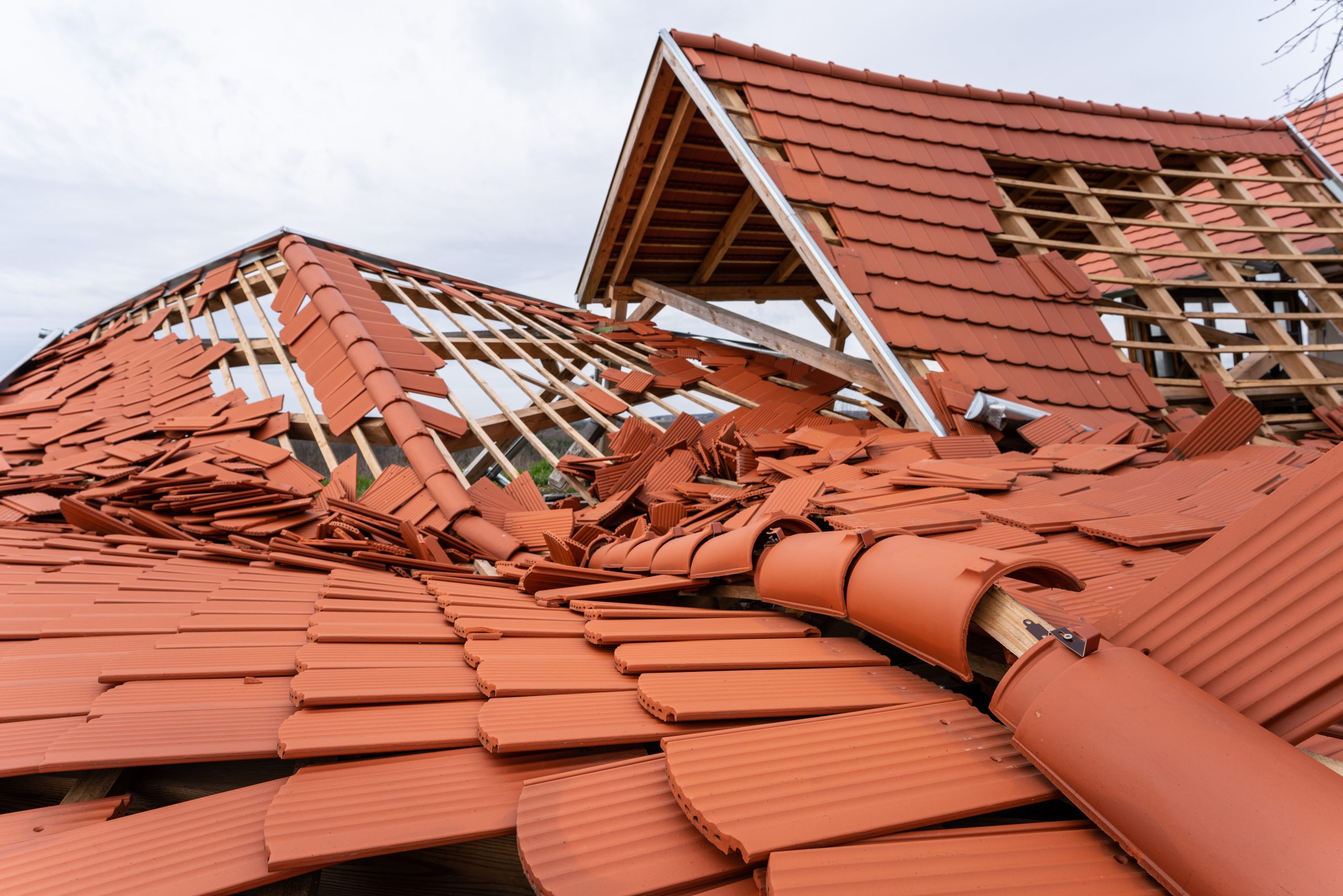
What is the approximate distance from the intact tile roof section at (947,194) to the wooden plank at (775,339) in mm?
731

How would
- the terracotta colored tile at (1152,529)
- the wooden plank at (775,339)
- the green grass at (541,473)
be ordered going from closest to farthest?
the terracotta colored tile at (1152,529), the wooden plank at (775,339), the green grass at (541,473)

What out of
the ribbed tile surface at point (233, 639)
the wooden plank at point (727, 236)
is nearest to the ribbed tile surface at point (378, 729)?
the ribbed tile surface at point (233, 639)

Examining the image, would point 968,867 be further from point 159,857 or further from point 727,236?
point 727,236

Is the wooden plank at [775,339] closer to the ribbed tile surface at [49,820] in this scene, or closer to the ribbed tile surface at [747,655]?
the ribbed tile surface at [747,655]

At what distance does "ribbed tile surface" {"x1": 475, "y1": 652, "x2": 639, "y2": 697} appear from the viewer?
1409 mm

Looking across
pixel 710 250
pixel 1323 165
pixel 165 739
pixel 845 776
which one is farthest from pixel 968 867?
pixel 1323 165

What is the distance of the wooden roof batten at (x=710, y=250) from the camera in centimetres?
480

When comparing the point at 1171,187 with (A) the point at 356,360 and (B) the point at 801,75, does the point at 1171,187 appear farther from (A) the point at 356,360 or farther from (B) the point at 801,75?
(A) the point at 356,360

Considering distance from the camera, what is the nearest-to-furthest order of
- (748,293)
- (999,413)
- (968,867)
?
(968,867) → (999,413) → (748,293)

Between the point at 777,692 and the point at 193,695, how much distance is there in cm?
115

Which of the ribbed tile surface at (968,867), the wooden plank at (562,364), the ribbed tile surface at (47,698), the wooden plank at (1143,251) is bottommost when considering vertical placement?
the ribbed tile surface at (968,867)

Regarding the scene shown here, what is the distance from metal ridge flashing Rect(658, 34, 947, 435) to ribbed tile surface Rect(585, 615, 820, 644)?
286 cm

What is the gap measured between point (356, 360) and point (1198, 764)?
564 cm

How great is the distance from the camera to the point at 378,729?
4.10 ft
